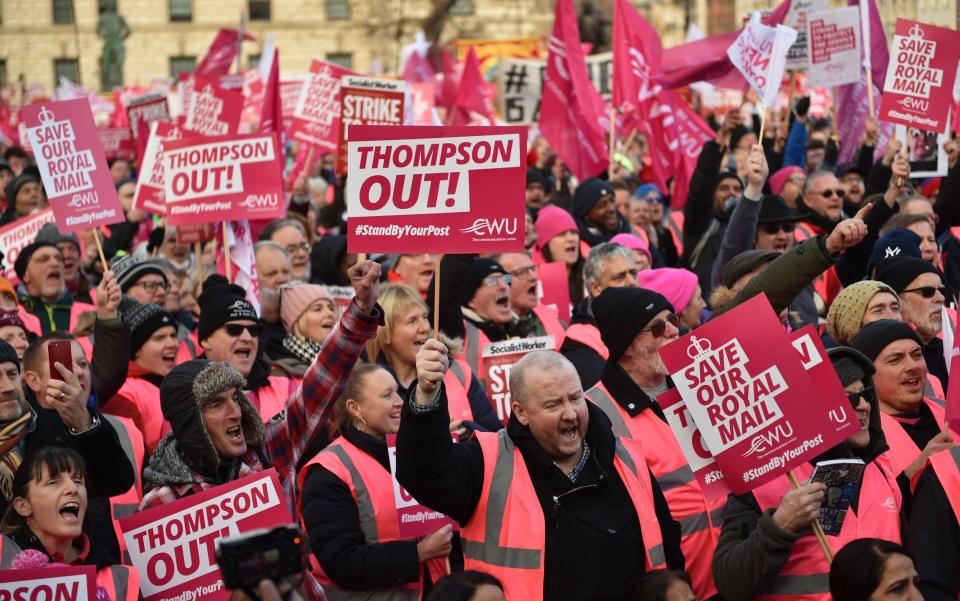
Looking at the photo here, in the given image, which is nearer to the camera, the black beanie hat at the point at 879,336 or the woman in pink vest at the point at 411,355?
the black beanie hat at the point at 879,336

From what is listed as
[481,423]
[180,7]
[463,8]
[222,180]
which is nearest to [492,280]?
[481,423]

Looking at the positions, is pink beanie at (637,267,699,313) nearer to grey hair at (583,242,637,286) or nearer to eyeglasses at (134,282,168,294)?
grey hair at (583,242,637,286)

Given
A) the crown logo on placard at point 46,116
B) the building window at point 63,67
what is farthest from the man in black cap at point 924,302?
the building window at point 63,67

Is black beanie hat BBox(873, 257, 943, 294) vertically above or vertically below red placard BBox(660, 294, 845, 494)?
below

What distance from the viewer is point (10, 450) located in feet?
17.9

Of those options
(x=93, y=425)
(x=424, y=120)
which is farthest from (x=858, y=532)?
(x=424, y=120)

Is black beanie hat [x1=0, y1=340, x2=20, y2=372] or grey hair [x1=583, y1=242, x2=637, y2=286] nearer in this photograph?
black beanie hat [x1=0, y1=340, x2=20, y2=372]

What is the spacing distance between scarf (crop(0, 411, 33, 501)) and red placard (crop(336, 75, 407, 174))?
6.49 meters

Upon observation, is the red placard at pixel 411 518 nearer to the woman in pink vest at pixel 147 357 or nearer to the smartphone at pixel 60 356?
the smartphone at pixel 60 356

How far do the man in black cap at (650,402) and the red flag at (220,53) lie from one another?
16.1 m

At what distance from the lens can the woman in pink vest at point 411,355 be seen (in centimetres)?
643

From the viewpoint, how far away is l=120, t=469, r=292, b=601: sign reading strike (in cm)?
504

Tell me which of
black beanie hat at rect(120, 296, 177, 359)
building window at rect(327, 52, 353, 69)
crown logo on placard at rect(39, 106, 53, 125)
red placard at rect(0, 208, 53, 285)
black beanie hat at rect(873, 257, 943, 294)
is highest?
crown logo on placard at rect(39, 106, 53, 125)

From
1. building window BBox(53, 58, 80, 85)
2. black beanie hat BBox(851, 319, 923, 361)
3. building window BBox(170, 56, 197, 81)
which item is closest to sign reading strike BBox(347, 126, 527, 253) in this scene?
black beanie hat BBox(851, 319, 923, 361)
